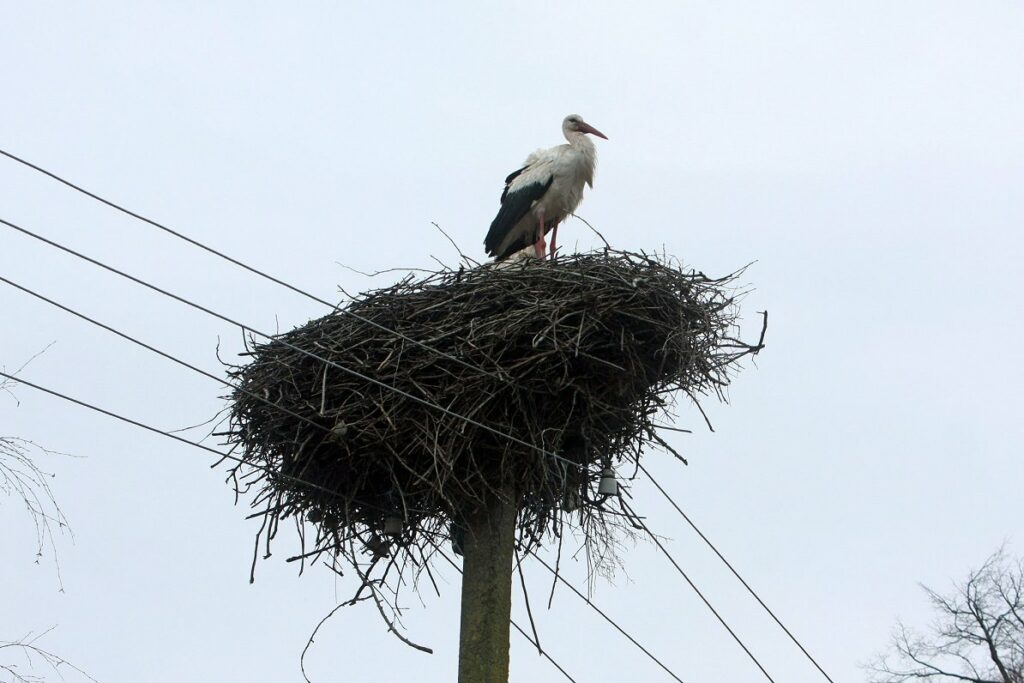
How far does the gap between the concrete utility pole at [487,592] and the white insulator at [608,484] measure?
1.69 feet

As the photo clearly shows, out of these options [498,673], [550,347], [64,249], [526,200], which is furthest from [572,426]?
[526,200]

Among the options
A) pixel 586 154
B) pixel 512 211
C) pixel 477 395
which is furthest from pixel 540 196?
pixel 477 395

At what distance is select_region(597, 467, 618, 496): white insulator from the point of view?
7.24 meters

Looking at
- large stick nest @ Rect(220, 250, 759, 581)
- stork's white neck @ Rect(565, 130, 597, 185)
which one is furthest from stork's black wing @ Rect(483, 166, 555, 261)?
large stick nest @ Rect(220, 250, 759, 581)

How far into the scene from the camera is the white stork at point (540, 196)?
35.7 feet

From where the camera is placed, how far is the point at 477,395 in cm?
710

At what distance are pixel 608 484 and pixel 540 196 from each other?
4.04 meters

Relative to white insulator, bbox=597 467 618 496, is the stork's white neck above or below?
above

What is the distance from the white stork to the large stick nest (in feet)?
10.3

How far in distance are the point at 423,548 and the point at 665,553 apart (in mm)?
1158

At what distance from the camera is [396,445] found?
281 inches

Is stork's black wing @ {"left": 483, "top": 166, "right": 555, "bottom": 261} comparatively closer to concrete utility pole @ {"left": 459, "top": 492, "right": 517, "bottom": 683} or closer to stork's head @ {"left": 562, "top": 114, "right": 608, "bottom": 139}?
stork's head @ {"left": 562, "top": 114, "right": 608, "bottom": 139}

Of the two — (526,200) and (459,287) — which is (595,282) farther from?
(526,200)

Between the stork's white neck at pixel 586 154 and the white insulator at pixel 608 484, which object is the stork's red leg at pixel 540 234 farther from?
the white insulator at pixel 608 484
